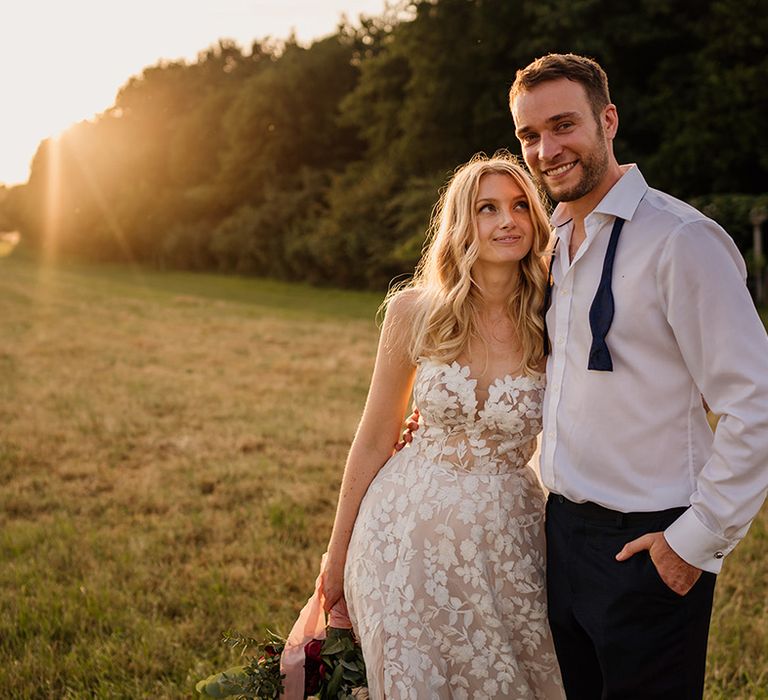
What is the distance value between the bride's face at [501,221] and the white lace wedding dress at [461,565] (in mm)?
468

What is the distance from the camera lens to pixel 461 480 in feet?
9.18

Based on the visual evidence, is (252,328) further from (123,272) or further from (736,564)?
(123,272)

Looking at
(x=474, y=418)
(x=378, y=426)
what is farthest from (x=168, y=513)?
(x=474, y=418)

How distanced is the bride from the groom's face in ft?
1.14

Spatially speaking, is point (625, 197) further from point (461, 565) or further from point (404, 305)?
point (461, 565)

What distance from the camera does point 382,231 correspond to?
2967cm

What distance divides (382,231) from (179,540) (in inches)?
977

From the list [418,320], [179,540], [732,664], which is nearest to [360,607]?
[418,320]

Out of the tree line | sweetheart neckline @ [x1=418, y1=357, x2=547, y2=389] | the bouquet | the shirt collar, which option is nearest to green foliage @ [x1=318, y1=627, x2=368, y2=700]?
the bouquet

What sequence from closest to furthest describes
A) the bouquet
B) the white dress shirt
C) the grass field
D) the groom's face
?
the white dress shirt
the groom's face
the bouquet
the grass field

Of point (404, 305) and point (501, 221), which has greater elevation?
point (501, 221)

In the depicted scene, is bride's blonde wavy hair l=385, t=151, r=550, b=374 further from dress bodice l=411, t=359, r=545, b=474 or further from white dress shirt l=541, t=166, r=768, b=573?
white dress shirt l=541, t=166, r=768, b=573

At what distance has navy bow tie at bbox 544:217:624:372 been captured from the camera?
7.57 ft

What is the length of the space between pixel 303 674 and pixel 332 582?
1.16 feet
